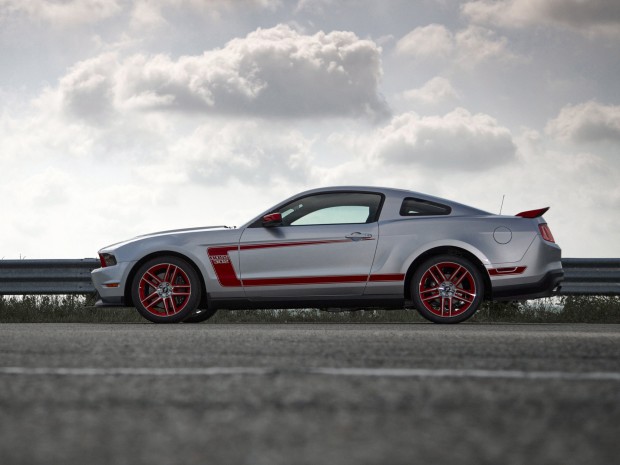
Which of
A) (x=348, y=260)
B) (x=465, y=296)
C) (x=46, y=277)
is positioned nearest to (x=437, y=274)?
(x=465, y=296)

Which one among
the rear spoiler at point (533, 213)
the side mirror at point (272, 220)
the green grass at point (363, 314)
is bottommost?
the green grass at point (363, 314)

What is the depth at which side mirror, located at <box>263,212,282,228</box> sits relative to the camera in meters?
10.1

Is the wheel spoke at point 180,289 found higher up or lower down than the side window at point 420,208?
lower down

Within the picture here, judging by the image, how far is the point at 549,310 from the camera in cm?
1270

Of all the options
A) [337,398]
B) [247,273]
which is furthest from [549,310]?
[337,398]

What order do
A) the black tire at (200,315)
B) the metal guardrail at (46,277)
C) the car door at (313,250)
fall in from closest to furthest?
1. the car door at (313,250)
2. the black tire at (200,315)
3. the metal guardrail at (46,277)

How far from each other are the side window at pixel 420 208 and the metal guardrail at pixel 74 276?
296 centimetres

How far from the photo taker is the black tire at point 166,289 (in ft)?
33.5

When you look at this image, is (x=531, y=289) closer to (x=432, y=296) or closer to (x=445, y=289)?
(x=445, y=289)

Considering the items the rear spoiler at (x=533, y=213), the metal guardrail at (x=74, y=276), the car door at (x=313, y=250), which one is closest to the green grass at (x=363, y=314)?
the metal guardrail at (x=74, y=276)

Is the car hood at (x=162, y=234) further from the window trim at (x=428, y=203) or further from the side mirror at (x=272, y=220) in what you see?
→ the window trim at (x=428, y=203)

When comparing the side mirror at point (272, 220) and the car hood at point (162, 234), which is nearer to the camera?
the side mirror at point (272, 220)

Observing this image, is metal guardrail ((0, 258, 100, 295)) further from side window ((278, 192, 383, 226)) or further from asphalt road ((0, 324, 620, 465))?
asphalt road ((0, 324, 620, 465))

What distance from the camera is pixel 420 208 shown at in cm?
1027
